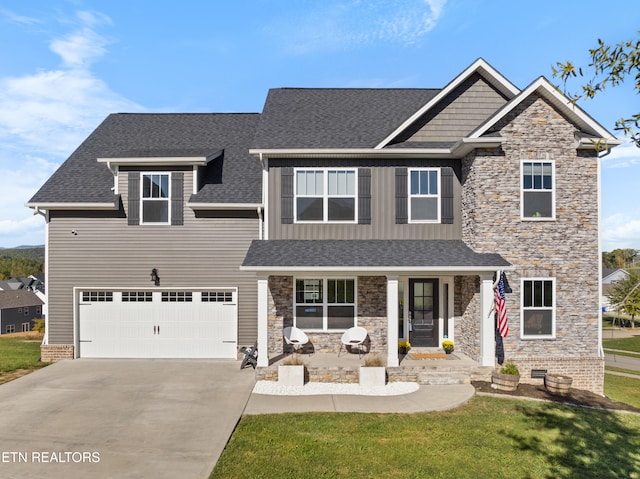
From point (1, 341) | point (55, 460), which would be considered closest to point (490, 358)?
point (55, 460)

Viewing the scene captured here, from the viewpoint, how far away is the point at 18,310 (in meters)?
60.5

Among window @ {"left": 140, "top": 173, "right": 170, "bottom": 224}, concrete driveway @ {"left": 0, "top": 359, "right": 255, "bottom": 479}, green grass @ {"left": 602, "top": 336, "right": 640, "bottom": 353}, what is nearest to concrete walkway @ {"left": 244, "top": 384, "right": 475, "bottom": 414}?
concrete driveway @ {"left": 0, "top": 359, "right": 255, "bottom": 479}

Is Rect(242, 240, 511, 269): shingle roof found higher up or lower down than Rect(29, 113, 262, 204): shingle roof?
lower down

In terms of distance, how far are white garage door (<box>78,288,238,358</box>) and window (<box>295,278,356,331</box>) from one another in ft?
7.63

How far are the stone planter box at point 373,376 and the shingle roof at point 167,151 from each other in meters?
6.32

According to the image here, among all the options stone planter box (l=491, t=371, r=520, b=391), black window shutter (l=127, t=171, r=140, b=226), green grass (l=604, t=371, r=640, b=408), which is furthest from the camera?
black window shutter (l=127, t=171, r=140, b=226)

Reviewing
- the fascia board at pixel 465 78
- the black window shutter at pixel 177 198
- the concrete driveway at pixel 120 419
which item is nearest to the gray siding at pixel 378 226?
the fascia board at pixel 465 78

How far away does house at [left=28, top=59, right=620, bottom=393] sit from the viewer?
11242 millimetres

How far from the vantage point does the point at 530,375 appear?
1117 centimetres

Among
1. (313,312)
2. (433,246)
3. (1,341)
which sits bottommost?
(1,341)

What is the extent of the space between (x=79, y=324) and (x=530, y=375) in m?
14.0

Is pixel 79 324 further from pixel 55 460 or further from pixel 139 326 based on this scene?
pixel 55 460

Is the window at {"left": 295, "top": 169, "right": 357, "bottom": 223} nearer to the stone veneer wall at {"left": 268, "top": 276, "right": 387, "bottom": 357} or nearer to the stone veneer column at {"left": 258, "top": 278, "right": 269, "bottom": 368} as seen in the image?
the stone veneer wall at {"left": 268, "top": 276, "right": 387, "bottom": 357}

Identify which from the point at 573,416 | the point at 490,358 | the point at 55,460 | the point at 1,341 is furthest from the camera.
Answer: the point at 1,341
